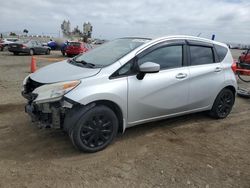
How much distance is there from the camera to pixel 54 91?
370 centimetres

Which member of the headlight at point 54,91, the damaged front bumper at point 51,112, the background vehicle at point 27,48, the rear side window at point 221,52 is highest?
the background vehicle at point 27,48

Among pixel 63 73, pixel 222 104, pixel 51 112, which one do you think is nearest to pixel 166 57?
pixel 63 73

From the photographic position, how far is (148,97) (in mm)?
4340

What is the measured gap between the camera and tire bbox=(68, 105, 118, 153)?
373 cm

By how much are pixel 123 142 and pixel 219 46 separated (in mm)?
2933

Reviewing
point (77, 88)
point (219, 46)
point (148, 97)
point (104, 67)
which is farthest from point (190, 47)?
point (77, 88)

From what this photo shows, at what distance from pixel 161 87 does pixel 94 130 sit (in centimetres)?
133

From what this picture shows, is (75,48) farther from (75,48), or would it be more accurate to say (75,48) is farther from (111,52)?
(111,52)

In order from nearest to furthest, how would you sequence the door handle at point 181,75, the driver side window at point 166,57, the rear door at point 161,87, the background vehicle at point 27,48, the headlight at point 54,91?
the headlight at point 54,91 < the rear door at point 161,87 < the driver side window at point 166,57 < the door handle at point 181,75 < the background vehicle at point 27,48

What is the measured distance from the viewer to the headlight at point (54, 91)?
3.65 meters

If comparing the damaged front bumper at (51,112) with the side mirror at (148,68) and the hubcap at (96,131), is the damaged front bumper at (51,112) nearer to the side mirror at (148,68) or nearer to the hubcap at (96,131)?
the hubcap at (96,131)

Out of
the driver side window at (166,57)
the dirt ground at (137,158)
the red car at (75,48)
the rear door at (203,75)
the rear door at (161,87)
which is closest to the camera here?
the dirt ground at (137,158)

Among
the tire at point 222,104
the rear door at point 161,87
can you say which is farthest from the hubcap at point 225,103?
the rear door at point 161,87

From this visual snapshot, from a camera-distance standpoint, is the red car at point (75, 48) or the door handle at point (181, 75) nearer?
the door handle at point (181, 75)
